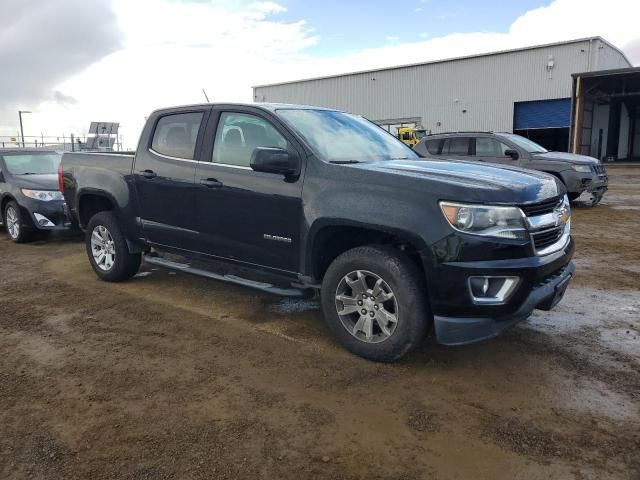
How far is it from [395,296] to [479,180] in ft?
3.10

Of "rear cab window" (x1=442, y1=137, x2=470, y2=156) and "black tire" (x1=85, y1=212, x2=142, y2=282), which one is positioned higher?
"rear cab window" (x1=442, y1=137, x2=470, y2=156)

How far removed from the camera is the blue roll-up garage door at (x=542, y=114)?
31.2 m

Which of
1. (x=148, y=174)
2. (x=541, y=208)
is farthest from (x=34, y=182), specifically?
(x=541, y=208)

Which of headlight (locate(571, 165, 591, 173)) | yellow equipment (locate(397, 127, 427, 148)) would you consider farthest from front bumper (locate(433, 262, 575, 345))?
yellow equipment (locate(397, 127, 427, 148))

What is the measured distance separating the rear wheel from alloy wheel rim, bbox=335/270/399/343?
6718 mm

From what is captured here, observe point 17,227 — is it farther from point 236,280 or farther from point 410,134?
point 410,134

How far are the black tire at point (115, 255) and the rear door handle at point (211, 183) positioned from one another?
5.01 ft

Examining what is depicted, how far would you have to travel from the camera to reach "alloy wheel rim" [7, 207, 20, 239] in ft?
28.3

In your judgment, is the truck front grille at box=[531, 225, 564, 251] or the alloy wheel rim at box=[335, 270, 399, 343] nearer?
the truck front grille at box=[531, 225, 564, 251]

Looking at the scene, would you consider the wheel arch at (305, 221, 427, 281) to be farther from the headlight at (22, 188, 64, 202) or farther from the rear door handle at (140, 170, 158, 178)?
the headlight at (22, 188, 64, 202)

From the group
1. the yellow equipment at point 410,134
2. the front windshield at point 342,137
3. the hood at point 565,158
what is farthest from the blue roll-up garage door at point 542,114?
the front windshield at point 342,137

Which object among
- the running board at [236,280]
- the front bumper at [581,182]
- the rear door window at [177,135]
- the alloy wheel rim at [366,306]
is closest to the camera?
the alloy wheel rim at [366,306]

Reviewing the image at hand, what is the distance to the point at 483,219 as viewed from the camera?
11.0 feet

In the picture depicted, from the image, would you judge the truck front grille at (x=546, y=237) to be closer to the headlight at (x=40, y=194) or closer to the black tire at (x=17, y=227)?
the headlight at (x=40, y=194)
